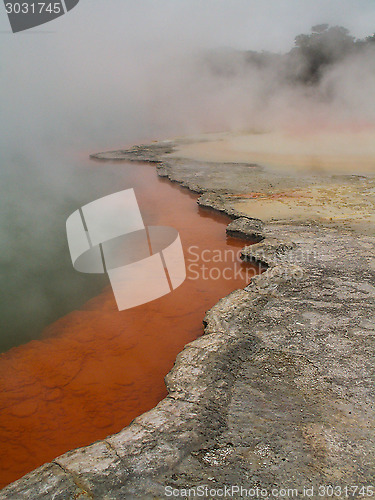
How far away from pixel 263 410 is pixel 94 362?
52.4 inches

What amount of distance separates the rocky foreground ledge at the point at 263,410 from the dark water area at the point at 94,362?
1.19ft

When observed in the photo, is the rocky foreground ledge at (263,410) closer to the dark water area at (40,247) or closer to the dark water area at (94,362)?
the dark water area at (94,362)

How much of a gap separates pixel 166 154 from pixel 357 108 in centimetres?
964

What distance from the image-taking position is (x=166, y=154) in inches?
382

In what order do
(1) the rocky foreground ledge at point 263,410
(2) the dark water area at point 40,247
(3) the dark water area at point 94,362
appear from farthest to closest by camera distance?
(2) the dark water area at point 40,247 → (3) the dark water area at point 94,362 → (1) the rocky foreground ledge at point 263,410

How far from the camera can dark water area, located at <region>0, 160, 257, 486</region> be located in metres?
2.37

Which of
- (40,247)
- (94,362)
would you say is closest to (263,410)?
(94,362)

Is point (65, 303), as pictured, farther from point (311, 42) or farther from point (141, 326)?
point (311, 42)

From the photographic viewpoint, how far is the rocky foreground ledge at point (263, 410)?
174 cm

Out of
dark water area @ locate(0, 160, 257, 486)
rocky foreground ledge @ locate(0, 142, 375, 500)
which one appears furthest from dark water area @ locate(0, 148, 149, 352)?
rocky foreground ledge @ locate(0, 142, 375, 500)

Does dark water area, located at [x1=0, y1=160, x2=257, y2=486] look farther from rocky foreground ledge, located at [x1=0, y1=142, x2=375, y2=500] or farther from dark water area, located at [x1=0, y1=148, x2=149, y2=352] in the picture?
rocky foreground ledge, located at [x1=0, y1=142, x2=375, y2=500]

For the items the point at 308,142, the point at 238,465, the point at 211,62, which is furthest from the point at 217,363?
the point at 211,62

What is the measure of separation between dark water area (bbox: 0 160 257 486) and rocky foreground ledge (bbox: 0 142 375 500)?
362mm

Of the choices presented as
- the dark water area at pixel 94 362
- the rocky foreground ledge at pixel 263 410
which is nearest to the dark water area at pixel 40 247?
the dark water area at pixel 94 362
